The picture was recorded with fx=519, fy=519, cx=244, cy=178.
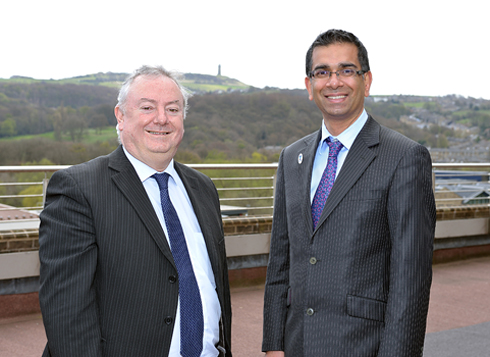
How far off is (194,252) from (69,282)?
43 cm

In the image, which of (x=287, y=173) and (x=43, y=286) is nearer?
(x=43, y=286)

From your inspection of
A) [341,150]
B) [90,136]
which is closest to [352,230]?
[341,150]

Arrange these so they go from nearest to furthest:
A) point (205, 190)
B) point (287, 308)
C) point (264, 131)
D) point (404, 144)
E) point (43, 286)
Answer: point (43, 286)
point (404, 144)
point (287, 308)
point (205, 190)
point (264, 131)

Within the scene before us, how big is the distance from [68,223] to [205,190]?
2.07 feet

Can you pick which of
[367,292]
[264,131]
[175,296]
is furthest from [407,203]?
[264,131]

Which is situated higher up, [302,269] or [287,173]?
[287,173]

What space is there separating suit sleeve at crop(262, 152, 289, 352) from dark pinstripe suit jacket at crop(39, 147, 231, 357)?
1.46 ft

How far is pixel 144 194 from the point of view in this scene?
1.78 m

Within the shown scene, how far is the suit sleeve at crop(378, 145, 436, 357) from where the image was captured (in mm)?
1634

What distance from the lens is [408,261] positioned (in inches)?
65.0

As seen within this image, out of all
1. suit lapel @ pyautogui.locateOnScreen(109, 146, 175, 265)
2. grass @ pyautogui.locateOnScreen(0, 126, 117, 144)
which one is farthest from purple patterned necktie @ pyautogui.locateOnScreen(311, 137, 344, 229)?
grass @ pyautogui.locateOnScreen(0, 126, 117, 144)

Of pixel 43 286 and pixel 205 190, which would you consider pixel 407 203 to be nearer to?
pixel 205 190

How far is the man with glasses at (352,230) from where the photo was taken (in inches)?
65.4

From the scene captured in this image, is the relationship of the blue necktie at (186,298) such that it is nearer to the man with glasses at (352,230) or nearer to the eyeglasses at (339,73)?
the man with glasses at (352,230)
